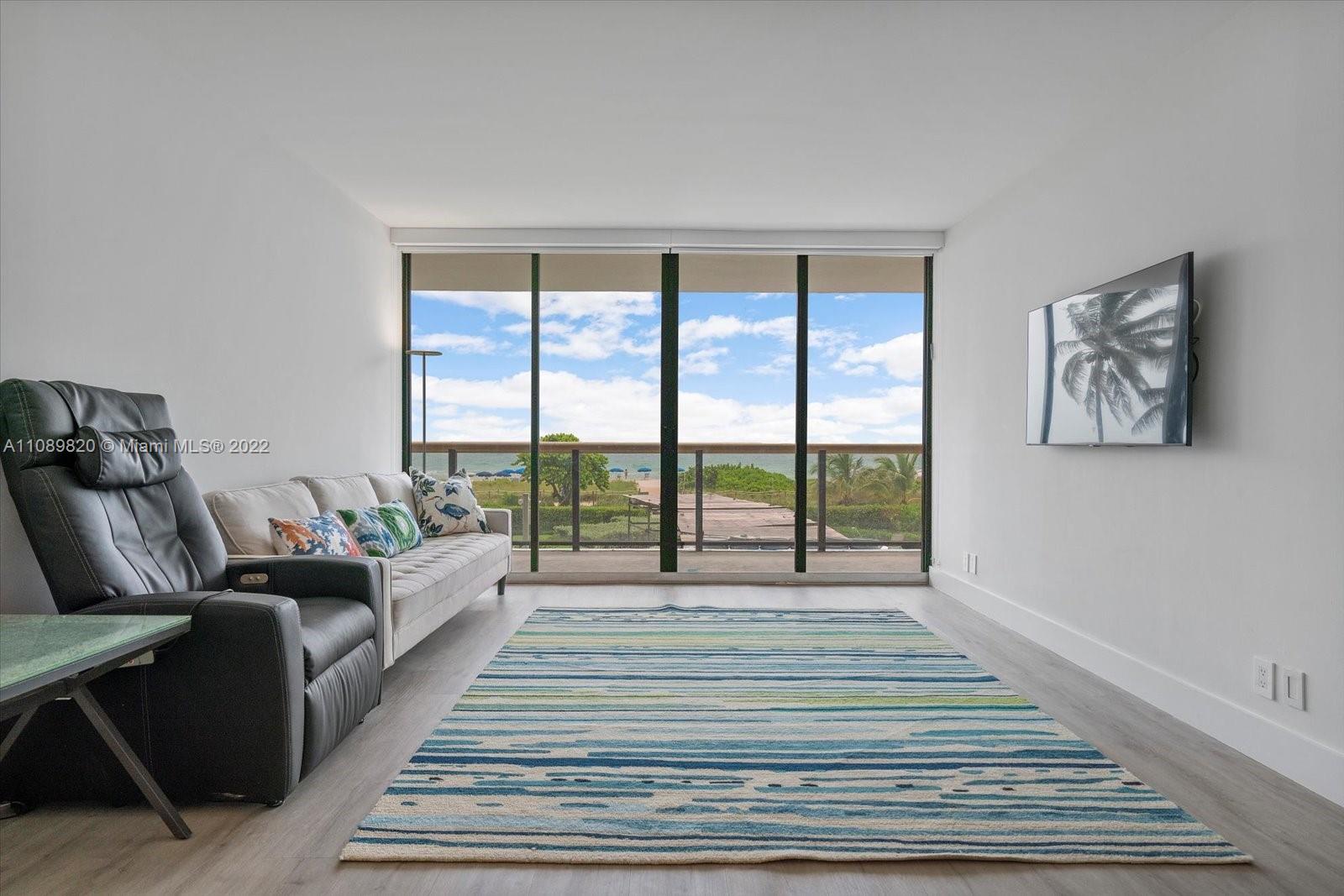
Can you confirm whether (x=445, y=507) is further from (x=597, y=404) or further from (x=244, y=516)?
(x=244, y=516)

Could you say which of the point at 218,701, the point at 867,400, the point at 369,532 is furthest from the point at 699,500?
the point at 218,701

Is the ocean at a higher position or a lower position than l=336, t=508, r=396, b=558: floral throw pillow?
higher

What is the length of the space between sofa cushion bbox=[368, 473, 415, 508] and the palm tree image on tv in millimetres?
3822

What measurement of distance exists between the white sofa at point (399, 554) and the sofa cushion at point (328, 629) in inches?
9.2

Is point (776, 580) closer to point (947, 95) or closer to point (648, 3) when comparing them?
point (947, 95)

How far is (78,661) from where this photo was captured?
1687 mm

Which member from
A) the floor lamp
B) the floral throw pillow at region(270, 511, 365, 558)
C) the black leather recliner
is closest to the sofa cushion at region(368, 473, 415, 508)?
the floor lamp

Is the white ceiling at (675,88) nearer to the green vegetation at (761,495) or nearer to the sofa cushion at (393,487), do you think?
the sofa cushion at (393,487)

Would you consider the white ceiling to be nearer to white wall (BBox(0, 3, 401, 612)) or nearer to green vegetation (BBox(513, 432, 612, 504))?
white wall (BBox(0, 3, 401, 612))

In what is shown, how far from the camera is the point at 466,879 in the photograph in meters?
1.90

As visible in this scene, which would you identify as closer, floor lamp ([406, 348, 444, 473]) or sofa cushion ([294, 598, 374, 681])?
sofa cushion ([294, 598, 374, 681])

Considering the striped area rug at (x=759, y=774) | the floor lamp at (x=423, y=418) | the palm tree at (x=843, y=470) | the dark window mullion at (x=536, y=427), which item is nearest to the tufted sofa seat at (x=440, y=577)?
the striped area rug at (x=759, y=774)

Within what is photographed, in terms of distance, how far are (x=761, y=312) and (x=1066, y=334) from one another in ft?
8.54

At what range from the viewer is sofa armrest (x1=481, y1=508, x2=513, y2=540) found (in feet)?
17.5
